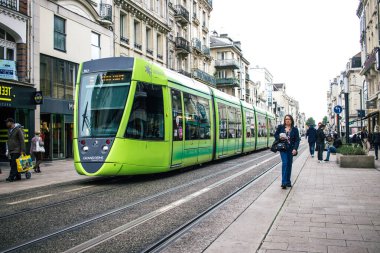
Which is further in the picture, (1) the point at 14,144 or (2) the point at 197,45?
(2) the point at 197,45

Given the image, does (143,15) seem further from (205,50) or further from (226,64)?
(226,64)

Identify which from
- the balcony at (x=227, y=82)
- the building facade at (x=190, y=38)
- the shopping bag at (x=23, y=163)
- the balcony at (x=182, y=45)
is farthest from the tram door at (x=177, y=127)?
the balcony at (x=227, y=82)

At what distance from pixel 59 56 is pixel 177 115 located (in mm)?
11876

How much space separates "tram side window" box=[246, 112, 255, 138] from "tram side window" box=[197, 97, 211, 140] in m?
8.31

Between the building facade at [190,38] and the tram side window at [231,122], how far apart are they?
726 inches

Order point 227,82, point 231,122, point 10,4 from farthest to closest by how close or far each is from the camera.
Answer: point 227,82
point 231,122
point 10,4

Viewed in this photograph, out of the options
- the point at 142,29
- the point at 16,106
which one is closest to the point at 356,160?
the point at 16,106

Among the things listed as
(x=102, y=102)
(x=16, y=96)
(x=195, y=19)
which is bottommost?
(x=102, y=102)

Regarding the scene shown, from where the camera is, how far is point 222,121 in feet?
56.1

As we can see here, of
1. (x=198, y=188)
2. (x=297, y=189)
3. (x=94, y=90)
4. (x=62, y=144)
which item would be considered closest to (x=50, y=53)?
(x=62, y=144)

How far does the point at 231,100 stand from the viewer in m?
19.4

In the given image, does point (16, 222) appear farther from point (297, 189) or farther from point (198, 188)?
point (297, 189)

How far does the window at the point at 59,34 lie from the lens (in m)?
21.0

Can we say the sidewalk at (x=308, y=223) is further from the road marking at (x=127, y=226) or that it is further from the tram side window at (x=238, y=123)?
the tram side window at (x=238, y=123)
